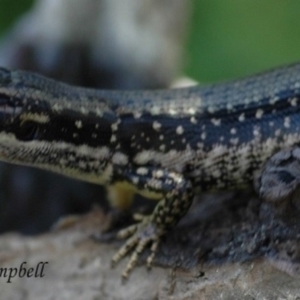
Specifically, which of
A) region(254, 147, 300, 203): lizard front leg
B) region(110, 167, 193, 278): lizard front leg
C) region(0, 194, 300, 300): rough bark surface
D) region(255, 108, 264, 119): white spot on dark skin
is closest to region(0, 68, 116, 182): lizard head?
region(110, 167, 193, 278): lizard front leg

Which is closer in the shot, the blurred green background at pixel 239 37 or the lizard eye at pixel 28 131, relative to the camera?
the lizard eye at pixel 28 131

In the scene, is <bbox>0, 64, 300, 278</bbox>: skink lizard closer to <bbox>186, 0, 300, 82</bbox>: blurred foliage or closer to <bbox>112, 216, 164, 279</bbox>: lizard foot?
<bbox>112, 216, 164, 279</bbox>: lizard foot

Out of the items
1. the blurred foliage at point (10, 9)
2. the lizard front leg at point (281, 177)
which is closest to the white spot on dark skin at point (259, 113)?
the lizard front leg at point (281, 177)

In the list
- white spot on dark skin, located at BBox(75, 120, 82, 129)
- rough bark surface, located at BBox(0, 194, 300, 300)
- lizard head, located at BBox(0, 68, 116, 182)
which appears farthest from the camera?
white spot on dark skin, located at BBox(75, 120, 82, 129)

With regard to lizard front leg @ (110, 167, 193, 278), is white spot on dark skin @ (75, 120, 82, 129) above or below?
above

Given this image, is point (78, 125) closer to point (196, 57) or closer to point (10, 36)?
point (10, 36)

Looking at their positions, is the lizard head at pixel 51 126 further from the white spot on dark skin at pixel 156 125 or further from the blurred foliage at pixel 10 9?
the blurred foliage at pixel 10 9

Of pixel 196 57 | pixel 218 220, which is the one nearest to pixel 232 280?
Answer: pixel 218 220
